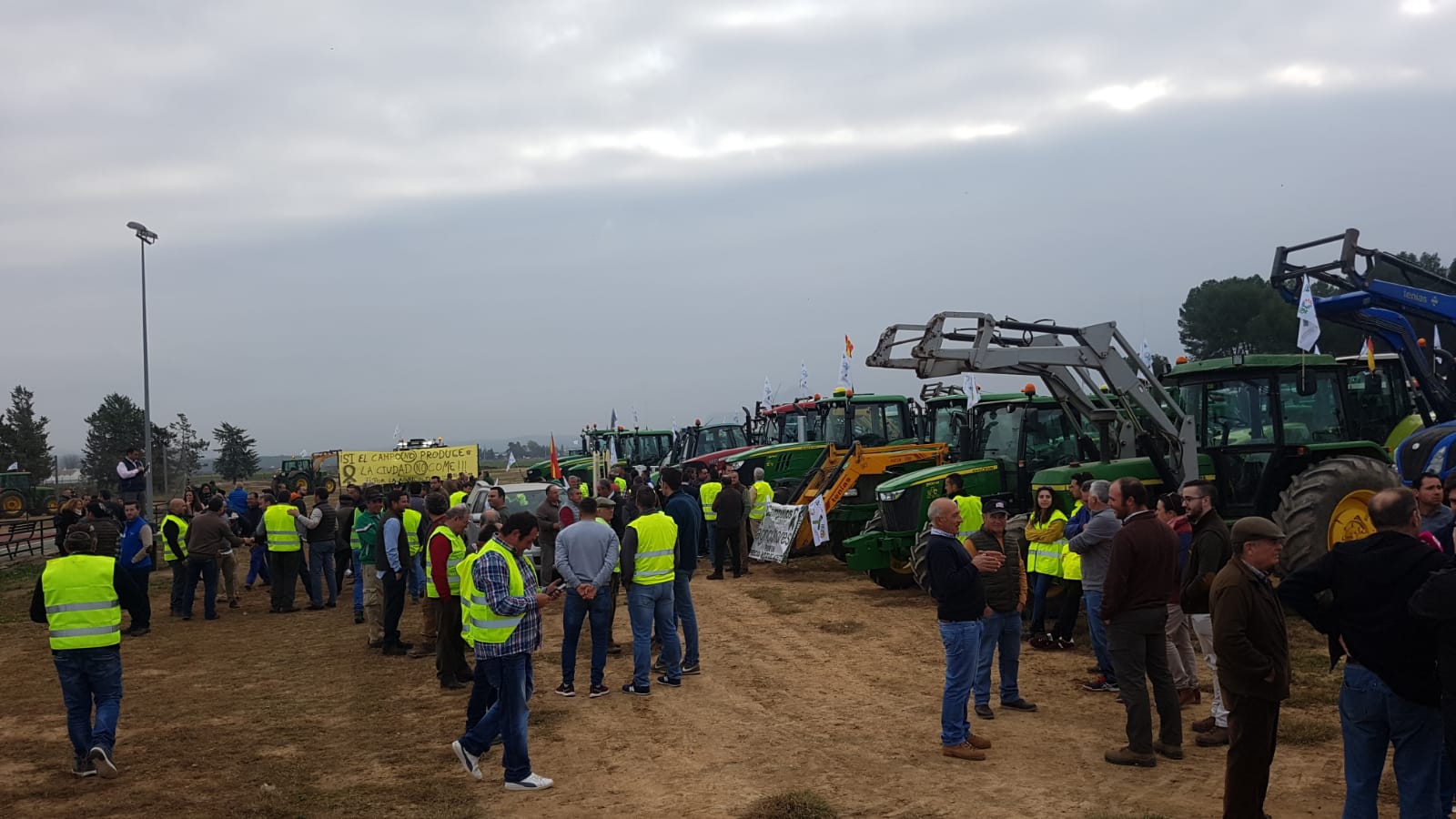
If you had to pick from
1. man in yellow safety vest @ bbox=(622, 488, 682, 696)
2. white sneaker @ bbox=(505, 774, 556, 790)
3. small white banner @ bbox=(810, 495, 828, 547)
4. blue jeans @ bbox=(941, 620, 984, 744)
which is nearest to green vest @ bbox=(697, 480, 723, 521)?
small white banner @ bbox=(810, 495, 828, 547)

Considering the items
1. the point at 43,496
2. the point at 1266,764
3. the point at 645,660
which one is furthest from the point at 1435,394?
the point at 43,496

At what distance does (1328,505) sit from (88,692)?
1035 cm

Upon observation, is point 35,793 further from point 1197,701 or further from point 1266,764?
point 1197,701

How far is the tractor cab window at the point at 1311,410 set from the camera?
422 inches

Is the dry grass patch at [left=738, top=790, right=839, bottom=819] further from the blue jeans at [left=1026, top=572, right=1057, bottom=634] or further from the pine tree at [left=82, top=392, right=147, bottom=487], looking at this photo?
the pine tree at [left=82, top=392, right=147, bottom=487]

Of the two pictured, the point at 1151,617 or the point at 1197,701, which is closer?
the point at 1151,617

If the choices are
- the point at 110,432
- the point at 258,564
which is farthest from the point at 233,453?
the point at 258,564

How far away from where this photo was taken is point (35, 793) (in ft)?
22.0

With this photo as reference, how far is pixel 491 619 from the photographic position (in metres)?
6.23

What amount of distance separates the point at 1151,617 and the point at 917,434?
12.1m

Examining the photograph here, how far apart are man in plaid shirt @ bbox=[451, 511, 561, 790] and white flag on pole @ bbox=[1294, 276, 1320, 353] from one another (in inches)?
348

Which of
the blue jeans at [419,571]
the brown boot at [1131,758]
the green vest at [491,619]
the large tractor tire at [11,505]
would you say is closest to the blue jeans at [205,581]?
the blue jeans at [419,571]

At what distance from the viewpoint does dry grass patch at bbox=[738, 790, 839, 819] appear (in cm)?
562

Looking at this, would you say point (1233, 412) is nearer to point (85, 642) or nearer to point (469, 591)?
point (469, 591)
